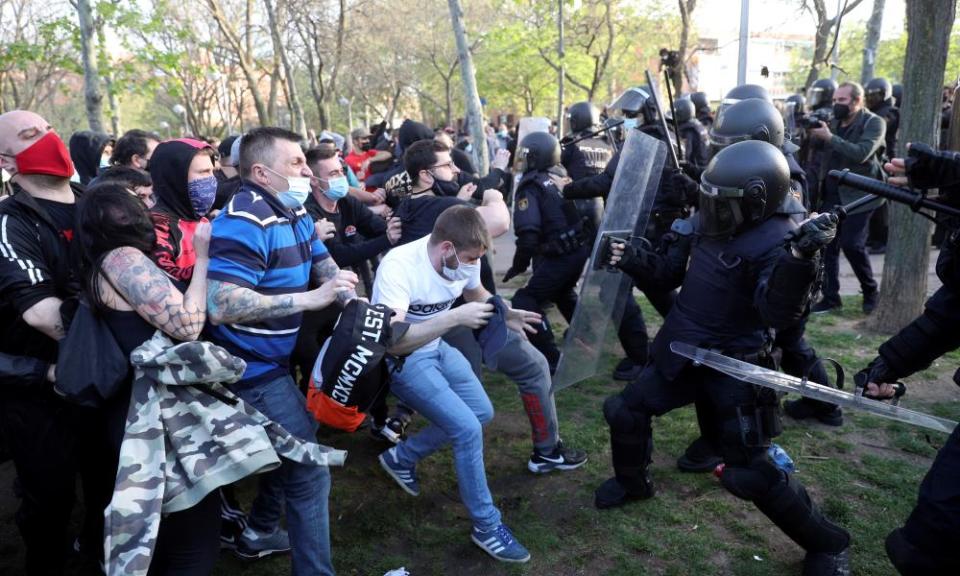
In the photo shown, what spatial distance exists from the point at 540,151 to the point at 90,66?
7.89 metres

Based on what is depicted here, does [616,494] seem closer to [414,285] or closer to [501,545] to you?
[501,545]

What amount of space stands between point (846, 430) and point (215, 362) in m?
3.84

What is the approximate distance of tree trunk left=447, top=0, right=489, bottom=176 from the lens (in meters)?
8.10

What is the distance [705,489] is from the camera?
375 cm

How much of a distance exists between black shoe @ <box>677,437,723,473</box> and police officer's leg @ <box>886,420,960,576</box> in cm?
173

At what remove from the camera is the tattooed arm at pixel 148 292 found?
2.28 meters

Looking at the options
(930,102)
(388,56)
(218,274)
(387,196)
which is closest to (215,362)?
(218,274)

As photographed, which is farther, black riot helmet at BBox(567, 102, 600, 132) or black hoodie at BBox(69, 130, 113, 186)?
black riot helmet at BBox(567, 102, 600, 132)

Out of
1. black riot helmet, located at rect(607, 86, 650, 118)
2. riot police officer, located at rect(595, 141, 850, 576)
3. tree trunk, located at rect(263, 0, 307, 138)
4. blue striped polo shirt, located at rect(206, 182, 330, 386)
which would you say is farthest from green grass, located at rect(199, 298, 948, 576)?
tree trunk, located at rect(263, 0, 307, 138)

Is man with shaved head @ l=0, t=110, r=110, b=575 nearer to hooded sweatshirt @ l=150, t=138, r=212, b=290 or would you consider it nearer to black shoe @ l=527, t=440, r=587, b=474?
hooded sweatshirt @ l=150, t=138, r=212, b=290

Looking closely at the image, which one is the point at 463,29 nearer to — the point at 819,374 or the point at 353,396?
the point at 819,374

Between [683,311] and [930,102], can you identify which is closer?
[683,311]

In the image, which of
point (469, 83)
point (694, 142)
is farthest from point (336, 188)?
point (469, 83)

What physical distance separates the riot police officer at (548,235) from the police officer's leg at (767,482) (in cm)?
228
